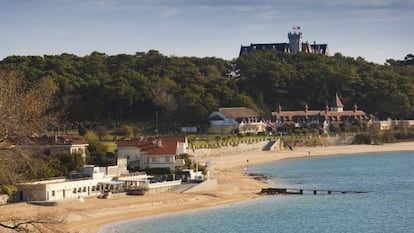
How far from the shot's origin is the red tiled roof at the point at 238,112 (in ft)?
261

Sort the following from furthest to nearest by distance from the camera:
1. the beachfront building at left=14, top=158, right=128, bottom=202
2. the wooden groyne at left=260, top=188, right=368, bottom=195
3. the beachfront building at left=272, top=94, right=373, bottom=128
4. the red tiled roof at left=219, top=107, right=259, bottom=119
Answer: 1. the beachfront building at left=272, top=94, right=373, bottom=128
2. the red tiled roof at left=219, top=107, right=259, bottom=119
3. the wooden groyne at left=260, top=188, right=368, bottom=195
4. the beachfront building at left=14, top=158, right=128, bottom=202

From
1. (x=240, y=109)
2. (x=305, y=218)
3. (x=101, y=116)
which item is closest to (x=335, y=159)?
(x=240, y=109)

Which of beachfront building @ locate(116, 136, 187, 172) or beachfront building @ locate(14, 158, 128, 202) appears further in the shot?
beachfront building @ locate(116, 136, 187, 172)

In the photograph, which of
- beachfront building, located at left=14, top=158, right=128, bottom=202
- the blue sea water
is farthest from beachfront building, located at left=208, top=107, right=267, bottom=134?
beachfront building, located at left=14, top=158, right=128, bottom=202

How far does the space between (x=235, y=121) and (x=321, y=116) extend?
14146 mm

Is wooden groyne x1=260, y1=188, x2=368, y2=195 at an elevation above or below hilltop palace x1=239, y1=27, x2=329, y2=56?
below

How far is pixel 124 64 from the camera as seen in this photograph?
9156cm

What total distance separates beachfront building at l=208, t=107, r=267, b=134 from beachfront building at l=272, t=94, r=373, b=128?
136 inches

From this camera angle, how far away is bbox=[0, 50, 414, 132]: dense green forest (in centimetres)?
7769

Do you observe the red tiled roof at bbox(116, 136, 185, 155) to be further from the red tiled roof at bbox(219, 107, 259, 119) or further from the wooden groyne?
the red tiled roof at bbox(219, 107, 259, 119)

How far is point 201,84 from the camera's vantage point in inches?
3386

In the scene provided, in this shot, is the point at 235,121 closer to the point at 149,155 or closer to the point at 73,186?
the point at 149,155

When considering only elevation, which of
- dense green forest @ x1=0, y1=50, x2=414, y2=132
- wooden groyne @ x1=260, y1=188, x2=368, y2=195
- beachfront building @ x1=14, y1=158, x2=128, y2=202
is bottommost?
wooden groyne @ x1=260, y1=188, x2=368, y2=195

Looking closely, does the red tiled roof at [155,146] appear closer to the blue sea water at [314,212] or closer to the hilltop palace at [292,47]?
the blue sea water at [314,212]
